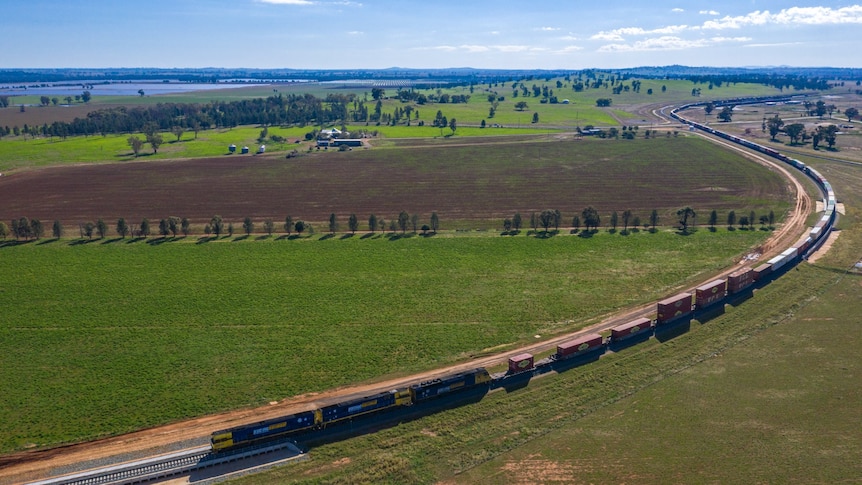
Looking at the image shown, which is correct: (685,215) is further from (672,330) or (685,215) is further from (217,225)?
(217,225)

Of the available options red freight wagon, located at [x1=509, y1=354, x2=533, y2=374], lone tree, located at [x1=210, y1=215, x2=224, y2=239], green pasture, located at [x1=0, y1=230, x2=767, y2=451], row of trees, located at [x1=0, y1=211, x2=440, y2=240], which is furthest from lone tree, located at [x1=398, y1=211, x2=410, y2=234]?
red freight wagon, located at [x1=509, y1=354, x2=533, y2=374]

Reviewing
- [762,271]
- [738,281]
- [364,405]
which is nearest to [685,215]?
[762,271]

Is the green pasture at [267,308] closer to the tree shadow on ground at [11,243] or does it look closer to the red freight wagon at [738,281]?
the tree shadow on ground at [11,243]

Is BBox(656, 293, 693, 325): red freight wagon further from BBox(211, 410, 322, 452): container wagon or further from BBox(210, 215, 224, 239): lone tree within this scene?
BBox(210, 215, 224, 239): lone tree

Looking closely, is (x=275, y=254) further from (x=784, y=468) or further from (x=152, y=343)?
(x=784, y=468)

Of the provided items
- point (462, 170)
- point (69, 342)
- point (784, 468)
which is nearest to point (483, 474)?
point (784, 468)
